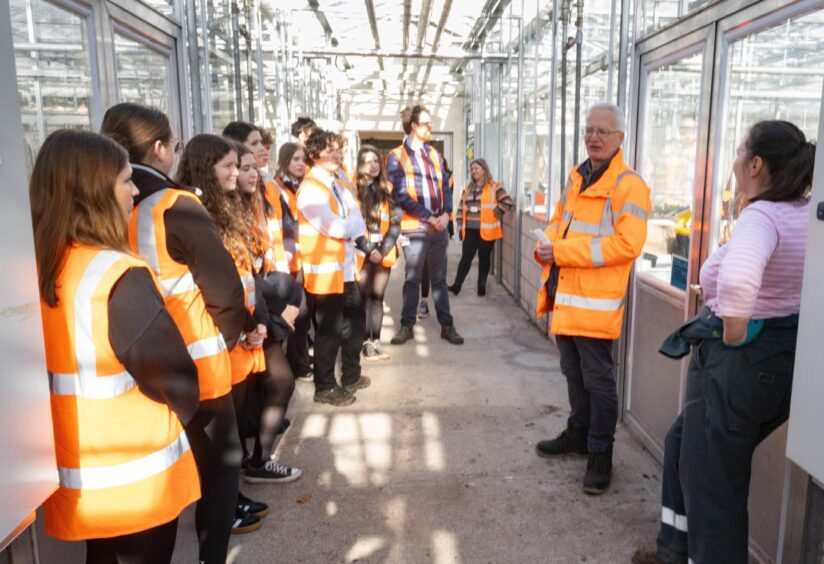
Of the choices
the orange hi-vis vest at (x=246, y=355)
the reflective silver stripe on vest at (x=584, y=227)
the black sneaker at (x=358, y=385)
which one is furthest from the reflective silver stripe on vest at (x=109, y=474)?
the black sneaker at (x=358, y=385)

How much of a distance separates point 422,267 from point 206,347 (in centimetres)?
346

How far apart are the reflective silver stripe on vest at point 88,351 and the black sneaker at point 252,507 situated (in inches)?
56.8

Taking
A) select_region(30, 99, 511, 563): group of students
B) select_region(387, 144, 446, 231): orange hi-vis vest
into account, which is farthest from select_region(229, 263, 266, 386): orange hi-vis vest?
select_region(387, 144, 446, 231): orange hi-vis vest

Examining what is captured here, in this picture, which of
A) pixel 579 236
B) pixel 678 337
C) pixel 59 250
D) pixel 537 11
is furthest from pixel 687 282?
pixel 537 11

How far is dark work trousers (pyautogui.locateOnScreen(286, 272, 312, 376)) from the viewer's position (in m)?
3.97

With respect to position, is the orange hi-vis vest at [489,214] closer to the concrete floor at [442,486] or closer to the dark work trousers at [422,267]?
the dark work trousers at [422,267]

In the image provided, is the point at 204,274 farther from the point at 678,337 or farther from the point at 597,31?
Answer: the point at 597,31

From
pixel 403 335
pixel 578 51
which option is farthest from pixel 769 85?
pixel 403 335

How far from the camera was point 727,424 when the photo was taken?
183 cm

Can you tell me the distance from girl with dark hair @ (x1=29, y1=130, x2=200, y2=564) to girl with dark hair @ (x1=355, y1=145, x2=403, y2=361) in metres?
3.12

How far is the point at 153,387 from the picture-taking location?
1460 millimetres

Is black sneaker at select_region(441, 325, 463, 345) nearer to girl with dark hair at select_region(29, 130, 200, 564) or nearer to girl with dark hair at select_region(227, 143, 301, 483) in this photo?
girl with dark hair at select_region(227, 143, 301, 483)

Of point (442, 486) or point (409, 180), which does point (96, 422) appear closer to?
point (442, 486)

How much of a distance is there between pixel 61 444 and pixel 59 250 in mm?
433
